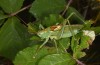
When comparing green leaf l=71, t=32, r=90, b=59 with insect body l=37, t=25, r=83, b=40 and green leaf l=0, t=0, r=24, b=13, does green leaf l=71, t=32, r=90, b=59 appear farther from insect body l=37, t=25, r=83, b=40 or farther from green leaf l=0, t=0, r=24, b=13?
green leaf l=0, t=0, r=24, b=13

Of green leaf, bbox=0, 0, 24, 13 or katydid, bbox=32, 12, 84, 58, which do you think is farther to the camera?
green leaf, bbox=0, 0, 24, 13

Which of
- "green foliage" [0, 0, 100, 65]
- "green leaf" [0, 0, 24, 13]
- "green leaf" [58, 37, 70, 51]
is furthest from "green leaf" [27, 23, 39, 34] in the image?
"green leaf" [0, 0, 24, 13]

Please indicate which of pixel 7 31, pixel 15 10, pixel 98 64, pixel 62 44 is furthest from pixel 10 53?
pixel 98 64

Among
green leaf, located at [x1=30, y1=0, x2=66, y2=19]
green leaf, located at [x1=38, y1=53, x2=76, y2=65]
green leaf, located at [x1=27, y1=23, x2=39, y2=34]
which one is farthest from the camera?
green leaf, located at [x1=30, y1=0, x2=66, y2=19]

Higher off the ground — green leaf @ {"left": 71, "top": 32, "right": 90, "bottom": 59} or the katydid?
the katydid

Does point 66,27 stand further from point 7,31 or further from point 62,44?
point 7,31

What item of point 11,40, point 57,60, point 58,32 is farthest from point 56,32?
point 11,40

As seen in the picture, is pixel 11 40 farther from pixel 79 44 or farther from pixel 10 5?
pixel 79 44
